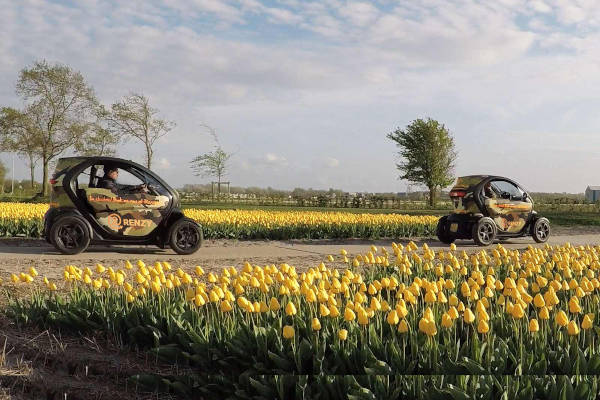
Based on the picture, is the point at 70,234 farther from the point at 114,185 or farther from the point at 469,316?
the point at 469,316

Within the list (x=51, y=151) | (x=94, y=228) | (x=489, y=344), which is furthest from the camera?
(x=51, y=151)

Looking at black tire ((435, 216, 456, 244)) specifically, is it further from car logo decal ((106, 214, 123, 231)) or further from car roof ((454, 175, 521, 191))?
car logo decal ((106, 214, 123, 231))

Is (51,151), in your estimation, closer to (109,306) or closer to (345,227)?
(345,227)

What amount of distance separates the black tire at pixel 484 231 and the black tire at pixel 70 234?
7.88m

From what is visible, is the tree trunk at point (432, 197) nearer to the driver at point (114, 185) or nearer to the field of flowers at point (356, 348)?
the driver at point (114, 185)

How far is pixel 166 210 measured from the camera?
10164mm

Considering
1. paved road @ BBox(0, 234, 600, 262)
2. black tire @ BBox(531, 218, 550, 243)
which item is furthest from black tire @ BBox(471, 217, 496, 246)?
black tire @ BBox(531, 218, 550, 243)

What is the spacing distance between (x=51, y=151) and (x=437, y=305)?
40.7 metres

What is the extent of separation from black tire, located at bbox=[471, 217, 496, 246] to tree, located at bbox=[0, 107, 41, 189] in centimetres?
3543

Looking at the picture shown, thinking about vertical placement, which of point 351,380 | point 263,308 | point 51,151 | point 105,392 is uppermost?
point 51,151

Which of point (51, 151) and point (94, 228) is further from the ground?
point (51, 151)

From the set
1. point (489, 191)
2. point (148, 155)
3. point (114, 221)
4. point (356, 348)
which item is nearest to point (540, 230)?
point (489, 191)

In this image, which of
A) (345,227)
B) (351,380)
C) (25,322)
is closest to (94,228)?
(25,322)

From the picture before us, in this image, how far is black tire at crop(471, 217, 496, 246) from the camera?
12672 millimetres
